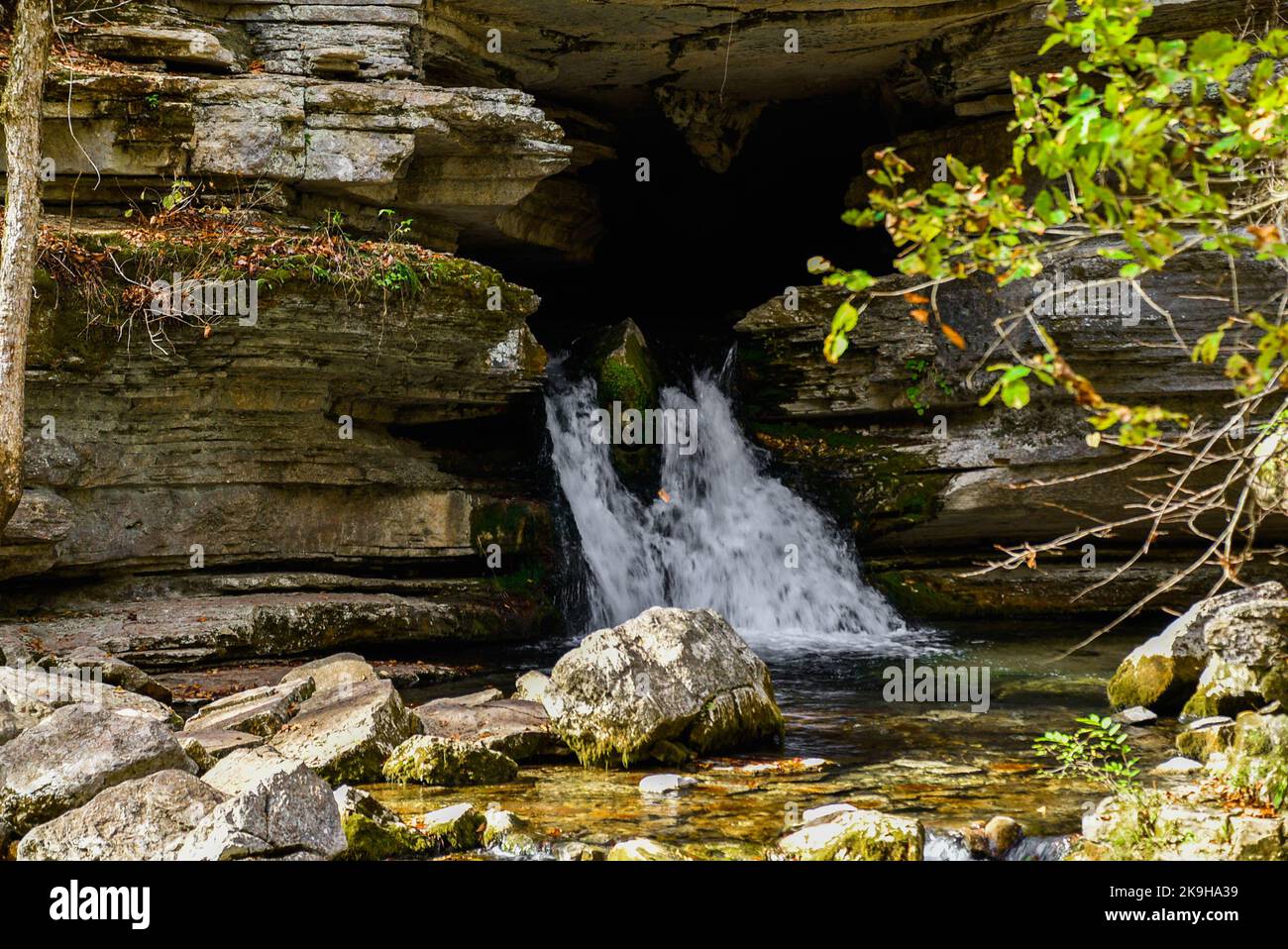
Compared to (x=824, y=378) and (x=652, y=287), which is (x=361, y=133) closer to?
(x=824, y=378)

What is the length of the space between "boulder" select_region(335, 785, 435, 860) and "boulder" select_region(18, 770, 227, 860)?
0.66m

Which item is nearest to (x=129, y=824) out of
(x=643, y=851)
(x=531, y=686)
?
(x=643, y=851)

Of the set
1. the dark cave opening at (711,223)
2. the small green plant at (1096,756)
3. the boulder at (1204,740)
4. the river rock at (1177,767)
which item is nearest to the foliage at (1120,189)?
the small green plant at (1096,756)

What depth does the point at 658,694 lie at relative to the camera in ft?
26.4

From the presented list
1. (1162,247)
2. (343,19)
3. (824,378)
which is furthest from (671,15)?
(1162,247)

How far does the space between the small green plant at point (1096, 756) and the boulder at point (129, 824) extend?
170 inches

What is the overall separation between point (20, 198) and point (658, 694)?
6264 millimetres

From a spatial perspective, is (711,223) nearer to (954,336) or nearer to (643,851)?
(643,851)

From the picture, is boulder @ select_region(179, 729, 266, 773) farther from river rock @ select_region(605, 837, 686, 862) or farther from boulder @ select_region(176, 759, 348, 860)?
river rock @ select_region(605, 837, 686, 862)

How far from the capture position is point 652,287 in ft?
64.5

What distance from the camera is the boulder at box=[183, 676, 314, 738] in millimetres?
8344

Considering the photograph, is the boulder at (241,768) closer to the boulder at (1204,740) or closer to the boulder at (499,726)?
the boulder at (499,726)

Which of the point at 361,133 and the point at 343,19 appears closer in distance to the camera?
the point at 361,133

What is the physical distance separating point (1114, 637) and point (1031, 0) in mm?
7341
